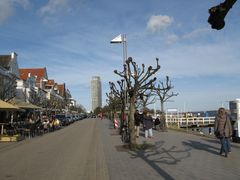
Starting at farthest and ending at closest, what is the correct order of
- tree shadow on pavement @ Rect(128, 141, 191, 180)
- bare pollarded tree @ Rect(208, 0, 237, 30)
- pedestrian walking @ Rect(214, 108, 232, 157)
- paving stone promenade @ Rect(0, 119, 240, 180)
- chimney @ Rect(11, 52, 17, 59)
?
chimney @ Rect(11, 52, 17, 59) → pedestrian walking @ Rect(214, 108, 232, 157) → tree shadow on pavement @ Rect(128, 141, 191, 180) → paving stone promenade @ Rect(0, 119, 240, 180) → bare pollarded tree @ Rect(208, 0, 237, 30)

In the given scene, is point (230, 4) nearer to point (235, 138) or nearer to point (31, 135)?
point (235, 138)

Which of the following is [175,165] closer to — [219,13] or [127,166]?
[127,166]

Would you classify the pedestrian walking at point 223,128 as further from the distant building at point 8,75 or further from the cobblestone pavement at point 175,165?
the distant building at point 8,75

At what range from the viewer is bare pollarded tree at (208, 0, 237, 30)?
4676 mm

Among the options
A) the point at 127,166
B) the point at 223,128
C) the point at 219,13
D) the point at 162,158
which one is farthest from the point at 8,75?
the point at 219,13

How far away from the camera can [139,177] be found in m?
10.3

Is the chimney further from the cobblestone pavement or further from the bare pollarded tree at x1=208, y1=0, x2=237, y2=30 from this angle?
the bare pollarded tree at x1=208, y1=0, x2=237, y2=30

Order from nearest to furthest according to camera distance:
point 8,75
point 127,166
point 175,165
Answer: point 175,165 < point 127,166 < point 8,75

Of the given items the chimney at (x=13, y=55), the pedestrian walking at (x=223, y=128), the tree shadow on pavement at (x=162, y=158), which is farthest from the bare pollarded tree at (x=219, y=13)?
the chimney at (x=13, y=55)

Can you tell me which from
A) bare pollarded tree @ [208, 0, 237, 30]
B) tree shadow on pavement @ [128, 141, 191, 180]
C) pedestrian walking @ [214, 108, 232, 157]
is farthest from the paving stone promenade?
bare pollarded tree @ [208, 0, 237, 30]

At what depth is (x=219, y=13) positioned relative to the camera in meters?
4.68

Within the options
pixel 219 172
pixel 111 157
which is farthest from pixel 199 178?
pixel 111 157

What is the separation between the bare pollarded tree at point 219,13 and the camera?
4.68 metres

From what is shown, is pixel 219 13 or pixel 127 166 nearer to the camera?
pixel 219 13
